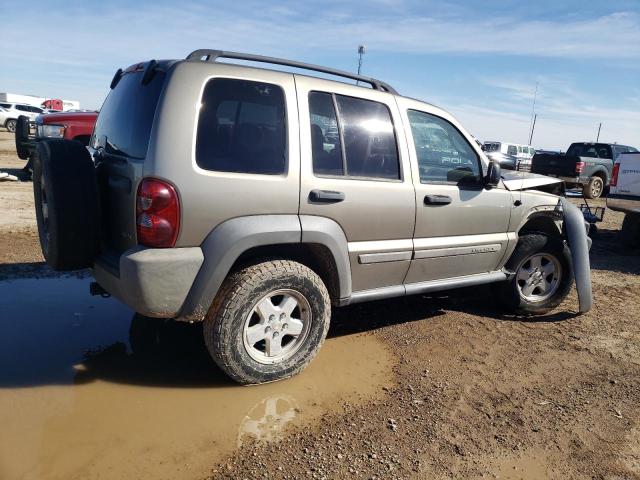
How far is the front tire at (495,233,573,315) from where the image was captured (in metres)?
4.67

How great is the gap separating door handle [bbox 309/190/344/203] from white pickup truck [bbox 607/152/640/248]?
6.93 meters

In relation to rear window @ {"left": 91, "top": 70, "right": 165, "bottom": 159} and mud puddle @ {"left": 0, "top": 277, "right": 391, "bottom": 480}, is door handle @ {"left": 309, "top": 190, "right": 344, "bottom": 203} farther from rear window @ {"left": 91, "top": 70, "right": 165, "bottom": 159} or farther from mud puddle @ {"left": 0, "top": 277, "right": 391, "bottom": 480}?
mud puddle @ {"left": 0, "top": 277, "right": 391, "bottom": 480}

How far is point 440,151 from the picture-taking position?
4.04m

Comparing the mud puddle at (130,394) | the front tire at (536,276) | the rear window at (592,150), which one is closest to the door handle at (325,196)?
the mud puddle at (130,394)

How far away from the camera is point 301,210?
10.4ft

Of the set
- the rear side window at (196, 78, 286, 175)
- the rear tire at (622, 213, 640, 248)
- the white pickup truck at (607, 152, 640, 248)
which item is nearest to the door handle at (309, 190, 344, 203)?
the rear side window at (196, 78, 286, 175)

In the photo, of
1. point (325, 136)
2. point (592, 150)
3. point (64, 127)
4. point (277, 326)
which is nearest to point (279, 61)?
point (325, 136)

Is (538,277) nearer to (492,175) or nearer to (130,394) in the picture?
(492,175)

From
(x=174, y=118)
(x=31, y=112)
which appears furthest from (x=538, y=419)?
(x=31, y=112)

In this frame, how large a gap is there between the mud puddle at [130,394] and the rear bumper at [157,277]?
63 centimetres

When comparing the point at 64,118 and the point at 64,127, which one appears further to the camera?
the point at 64,118

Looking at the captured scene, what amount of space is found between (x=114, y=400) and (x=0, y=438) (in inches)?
23.7

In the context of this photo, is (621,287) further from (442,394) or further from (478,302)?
(442,394)

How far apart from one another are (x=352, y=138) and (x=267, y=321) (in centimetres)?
140
